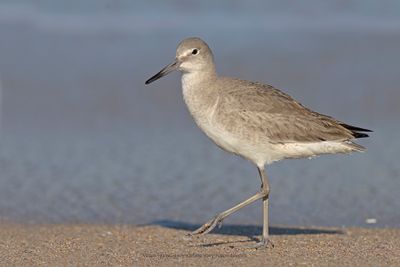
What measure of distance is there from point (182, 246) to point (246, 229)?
3.67 feet

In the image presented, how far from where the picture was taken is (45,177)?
10414 millimetres

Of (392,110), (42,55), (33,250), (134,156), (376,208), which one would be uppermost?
(42,55)

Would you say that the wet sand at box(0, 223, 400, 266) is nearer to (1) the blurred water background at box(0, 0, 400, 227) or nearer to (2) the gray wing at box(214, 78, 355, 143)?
(1) the blurred water background at box(0, 0, 400, 227)

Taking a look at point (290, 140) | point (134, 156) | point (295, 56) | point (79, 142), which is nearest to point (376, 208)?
point (290, 140)

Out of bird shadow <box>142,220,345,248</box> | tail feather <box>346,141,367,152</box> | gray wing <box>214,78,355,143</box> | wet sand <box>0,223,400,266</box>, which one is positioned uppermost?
gray wing <box>214,78,355,143</box>

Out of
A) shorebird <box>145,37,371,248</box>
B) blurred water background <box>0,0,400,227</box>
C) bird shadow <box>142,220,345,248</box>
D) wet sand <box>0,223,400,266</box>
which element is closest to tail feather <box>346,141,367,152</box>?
shorebird <box>145,37,371,248</box>

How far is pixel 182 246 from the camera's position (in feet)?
26.8

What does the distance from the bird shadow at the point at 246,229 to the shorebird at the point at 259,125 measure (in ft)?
1.68

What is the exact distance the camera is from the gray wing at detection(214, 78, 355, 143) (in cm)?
820

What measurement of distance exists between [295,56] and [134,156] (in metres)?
4.20

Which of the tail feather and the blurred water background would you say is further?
the blurred water background

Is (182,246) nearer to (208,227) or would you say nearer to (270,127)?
(208,227)

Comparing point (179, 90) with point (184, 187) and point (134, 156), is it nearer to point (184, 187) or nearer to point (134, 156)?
point (134, 156)

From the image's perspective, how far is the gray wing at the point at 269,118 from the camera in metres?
8.20
